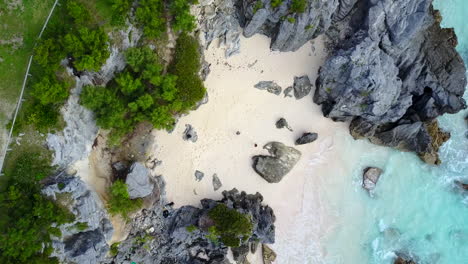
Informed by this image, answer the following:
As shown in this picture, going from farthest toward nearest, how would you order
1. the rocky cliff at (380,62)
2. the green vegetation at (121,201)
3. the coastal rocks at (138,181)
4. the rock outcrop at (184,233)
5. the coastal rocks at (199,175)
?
the coastal rocks at (199,175) < the rock outcrop at (184,233) < the rocky cliff at (380,62) < the coastal rocks at (138,181) < the green vegetation at (121,201)

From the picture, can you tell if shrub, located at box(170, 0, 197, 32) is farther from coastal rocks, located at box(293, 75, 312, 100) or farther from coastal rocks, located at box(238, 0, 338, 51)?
coastal rocks, located at box(293, 75, 312, 100)

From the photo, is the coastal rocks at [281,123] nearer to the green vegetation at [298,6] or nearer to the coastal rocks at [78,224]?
the green vegetation at [298,6]

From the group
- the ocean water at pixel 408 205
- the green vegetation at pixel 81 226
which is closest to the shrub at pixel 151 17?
the green vegetation at pixel 81 226

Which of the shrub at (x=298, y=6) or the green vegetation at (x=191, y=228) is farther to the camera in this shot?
the green vegetation at (x=191, y=228)

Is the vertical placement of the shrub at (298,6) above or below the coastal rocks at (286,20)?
above

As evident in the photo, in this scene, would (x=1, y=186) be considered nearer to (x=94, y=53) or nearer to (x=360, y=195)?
(x=94, y=53)

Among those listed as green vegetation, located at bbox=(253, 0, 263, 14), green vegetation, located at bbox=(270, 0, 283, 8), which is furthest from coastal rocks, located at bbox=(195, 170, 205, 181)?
green vegetation, located at bbox=(270, 0, 283, 8)
